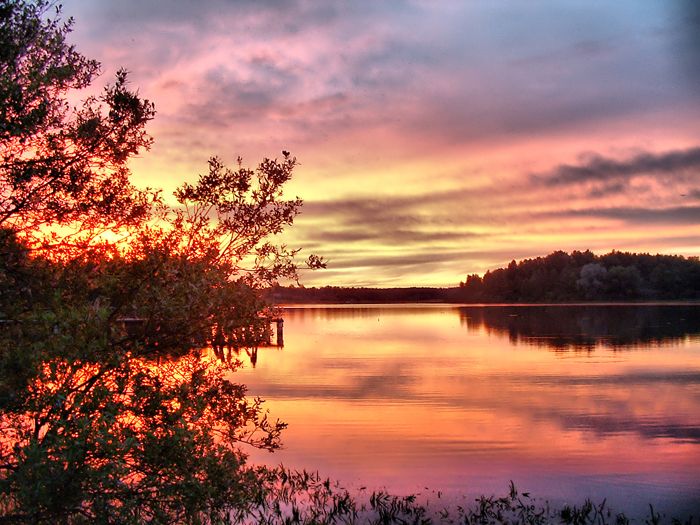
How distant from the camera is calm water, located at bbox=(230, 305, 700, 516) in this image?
1944cm

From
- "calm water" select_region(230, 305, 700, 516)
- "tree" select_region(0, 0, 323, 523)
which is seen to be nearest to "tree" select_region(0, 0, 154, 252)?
"tree" select_region(0, 0, 323, 523)

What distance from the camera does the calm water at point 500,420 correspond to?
19.4 metres

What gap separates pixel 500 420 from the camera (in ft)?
98.7

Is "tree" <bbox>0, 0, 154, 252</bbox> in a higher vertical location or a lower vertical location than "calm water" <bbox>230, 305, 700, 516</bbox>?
higher

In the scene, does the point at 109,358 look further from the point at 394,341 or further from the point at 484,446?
Result: the point at 394,341

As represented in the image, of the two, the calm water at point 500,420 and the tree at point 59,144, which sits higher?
the tree at point 59,144

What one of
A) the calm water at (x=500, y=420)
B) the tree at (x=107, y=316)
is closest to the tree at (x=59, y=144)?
the tree at (x=107, y=316)

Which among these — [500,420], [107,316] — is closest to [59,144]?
[107,316]

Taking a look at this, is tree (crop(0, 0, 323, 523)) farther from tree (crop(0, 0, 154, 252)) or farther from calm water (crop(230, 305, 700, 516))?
calm water (crop(230, 305, 700, 516))

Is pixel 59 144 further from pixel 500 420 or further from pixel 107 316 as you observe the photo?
pixel 500 420

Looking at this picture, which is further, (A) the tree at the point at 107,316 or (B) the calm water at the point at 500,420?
(B) the calm water at the point at 500,420

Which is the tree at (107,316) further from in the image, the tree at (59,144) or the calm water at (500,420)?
the calm water at (500,420)

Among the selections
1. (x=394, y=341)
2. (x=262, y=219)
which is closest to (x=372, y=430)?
(x=262, y=219)

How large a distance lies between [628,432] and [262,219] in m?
20.5
